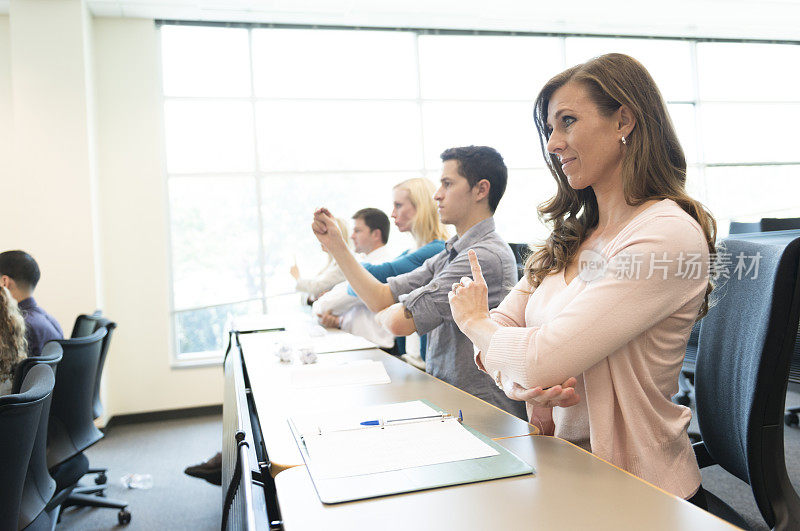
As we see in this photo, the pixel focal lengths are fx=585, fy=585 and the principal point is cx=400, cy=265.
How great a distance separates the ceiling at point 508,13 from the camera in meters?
4.65

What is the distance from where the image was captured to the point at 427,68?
17.9ft

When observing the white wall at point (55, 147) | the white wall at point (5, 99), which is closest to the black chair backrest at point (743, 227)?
the white wall at point (55, 147)

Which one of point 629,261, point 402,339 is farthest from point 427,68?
point 629,261

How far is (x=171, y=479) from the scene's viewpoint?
11.2 feet

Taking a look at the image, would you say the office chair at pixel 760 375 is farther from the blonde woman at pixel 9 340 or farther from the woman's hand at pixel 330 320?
the blonde woman at pixel 9 340

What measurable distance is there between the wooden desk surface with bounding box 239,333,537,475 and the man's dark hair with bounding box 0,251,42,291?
163 centimetres

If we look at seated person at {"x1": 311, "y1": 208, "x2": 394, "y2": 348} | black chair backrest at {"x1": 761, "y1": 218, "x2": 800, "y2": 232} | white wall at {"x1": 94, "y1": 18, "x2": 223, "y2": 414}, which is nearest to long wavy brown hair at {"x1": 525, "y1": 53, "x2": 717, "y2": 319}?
seated person at {"x1": 311, "y1": 208, "x2": 394, "y2": 348}

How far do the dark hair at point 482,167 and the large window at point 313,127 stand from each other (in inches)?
123

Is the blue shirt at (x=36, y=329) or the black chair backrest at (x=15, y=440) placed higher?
the blue shirt at (x=36, y=329)

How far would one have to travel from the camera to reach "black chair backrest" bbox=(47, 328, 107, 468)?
2.34 meters

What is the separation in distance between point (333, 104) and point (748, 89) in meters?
4.50

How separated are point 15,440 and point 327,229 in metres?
1.15

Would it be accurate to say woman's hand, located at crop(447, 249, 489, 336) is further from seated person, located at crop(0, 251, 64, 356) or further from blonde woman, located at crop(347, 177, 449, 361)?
seated person, located at crop(0, 251, 64, 356)

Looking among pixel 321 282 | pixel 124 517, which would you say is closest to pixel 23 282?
pixel 124 517
